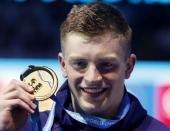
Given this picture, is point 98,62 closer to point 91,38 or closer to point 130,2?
point 91,38

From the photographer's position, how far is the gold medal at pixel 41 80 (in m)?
2.05

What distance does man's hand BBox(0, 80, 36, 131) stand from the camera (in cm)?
198

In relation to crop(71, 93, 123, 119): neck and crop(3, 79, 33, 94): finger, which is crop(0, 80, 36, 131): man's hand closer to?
crop(3, 79, 33, 94): finger

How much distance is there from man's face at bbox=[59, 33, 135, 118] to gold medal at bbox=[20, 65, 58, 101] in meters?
0.05

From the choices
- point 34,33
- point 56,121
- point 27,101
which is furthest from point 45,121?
point 34,33

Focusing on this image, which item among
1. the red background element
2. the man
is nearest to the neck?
the man

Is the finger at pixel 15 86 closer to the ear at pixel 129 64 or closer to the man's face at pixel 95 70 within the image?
the man's face at pixel 95 70

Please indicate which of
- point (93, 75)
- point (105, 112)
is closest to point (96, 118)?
point (105, 112)

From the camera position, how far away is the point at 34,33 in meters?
3.97

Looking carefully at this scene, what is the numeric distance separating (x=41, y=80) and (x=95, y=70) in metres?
0.17

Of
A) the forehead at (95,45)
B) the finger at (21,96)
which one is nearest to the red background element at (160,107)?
the forehead at (95,45)

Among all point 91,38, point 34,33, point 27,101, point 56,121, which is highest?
point 91,38

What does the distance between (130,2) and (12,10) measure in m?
0.66

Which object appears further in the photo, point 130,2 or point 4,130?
point 130,2
